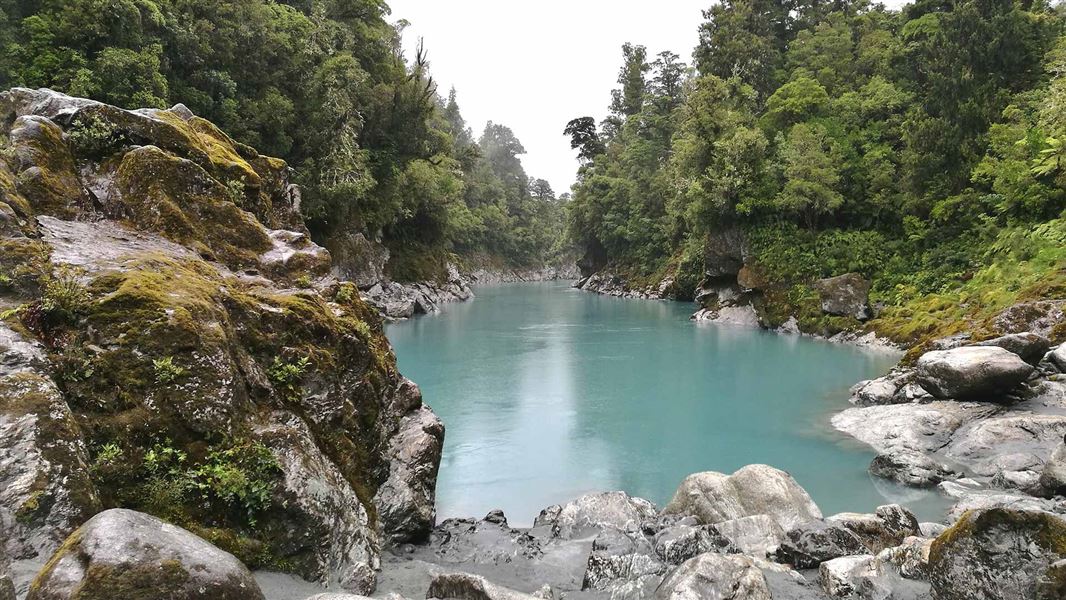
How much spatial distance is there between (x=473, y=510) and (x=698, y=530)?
15.1ft

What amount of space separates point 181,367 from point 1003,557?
833 cm

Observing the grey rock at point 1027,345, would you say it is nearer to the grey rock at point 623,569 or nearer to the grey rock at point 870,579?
the grey rock at point 870,579

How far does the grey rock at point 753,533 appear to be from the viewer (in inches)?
318

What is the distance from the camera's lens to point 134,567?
146 inches

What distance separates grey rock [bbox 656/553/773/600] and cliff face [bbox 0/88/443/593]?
341 centimetres

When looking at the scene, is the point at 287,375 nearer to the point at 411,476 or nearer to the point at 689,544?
the point at 411,476

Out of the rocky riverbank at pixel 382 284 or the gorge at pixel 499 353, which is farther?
the rocky riverbank at pixel 382 284

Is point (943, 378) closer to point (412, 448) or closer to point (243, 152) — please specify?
point (412, 448)

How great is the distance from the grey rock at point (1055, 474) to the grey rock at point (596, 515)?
20.9 ft

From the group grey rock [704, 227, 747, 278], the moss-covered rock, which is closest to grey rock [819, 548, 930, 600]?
the moss-covered rock

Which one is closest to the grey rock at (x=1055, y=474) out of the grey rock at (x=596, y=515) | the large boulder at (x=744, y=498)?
the large boulder at (x=744, y=498)

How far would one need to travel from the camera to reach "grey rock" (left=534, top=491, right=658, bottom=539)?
9484 millimetres

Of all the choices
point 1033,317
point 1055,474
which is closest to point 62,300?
point 1055,474

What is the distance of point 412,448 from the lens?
9.21m
